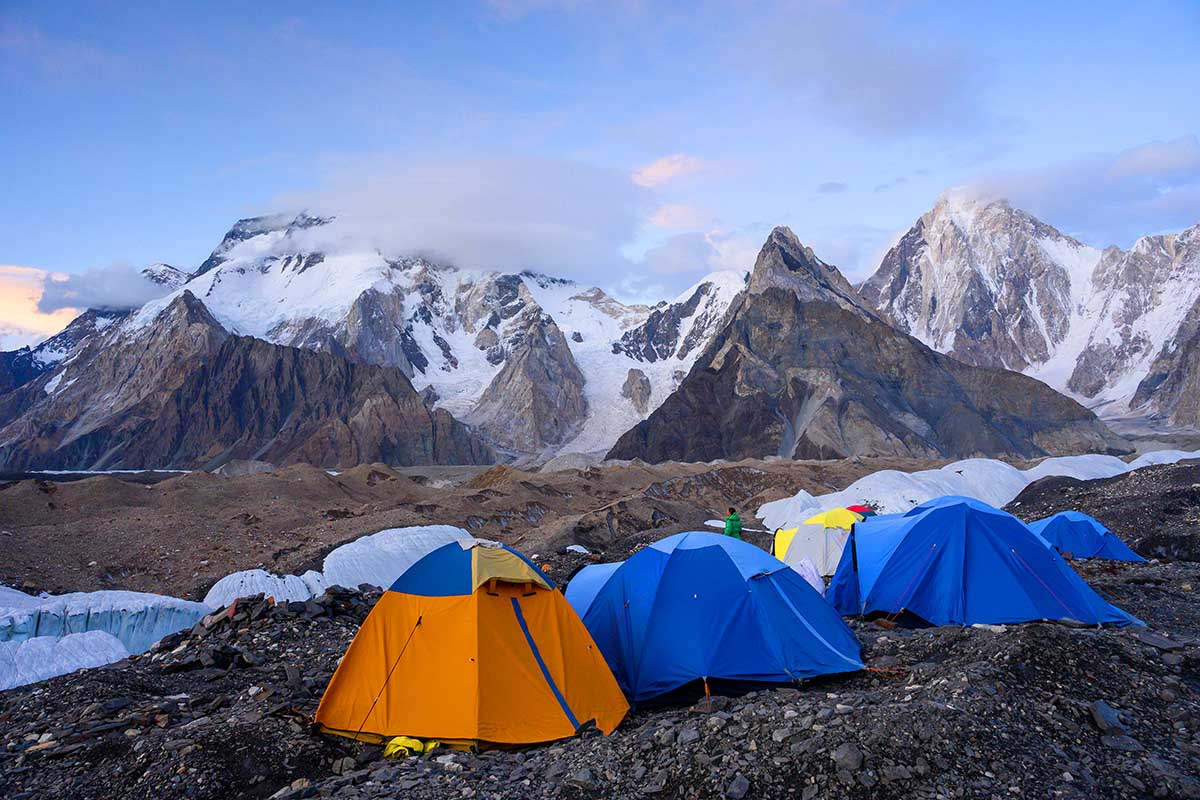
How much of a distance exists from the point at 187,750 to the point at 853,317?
116m

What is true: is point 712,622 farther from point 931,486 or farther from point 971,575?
point 931,486

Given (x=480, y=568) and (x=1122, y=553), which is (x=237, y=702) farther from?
(x=1122, y=553)

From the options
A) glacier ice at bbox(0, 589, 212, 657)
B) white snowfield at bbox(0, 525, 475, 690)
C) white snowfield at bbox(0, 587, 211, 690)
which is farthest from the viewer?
glacier ice at bbox(0, 589, 212, 657)

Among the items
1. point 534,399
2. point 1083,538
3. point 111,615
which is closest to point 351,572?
point 111,615

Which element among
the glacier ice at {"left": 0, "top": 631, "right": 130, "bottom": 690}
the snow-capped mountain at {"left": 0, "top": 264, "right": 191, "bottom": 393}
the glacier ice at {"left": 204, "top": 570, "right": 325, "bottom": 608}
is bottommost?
the glacier ice at {"left": 204, "top": 570, "right": 325, "bottom": 608}

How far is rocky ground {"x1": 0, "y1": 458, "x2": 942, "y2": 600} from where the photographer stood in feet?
78.8

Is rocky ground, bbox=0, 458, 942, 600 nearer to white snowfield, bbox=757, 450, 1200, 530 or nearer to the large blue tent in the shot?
white snowfield, bbox=757, 450, 1200, 530

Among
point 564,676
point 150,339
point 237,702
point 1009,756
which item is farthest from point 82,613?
point 150,339

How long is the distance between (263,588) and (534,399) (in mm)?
147114

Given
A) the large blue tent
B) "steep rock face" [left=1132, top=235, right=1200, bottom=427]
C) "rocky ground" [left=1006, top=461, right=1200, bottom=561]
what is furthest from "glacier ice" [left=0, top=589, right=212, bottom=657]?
"steep rock face" [left=1132, top=235, right=1200, bottom=427]

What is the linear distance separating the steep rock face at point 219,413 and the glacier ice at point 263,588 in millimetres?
106476

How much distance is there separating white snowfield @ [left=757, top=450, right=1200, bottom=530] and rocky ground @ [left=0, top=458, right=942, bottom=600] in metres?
3.13

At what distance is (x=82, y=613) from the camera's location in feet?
42.7

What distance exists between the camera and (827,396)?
100 metres
